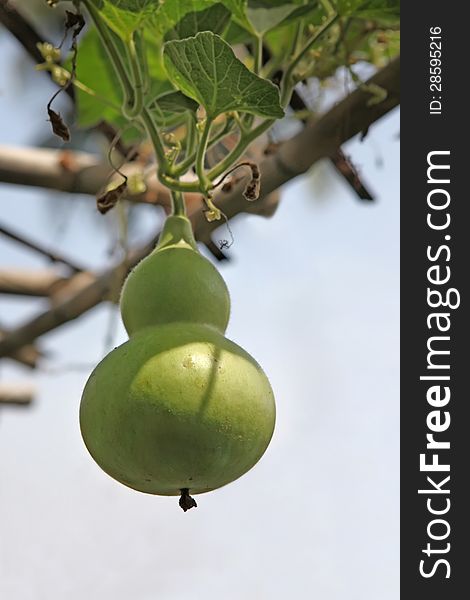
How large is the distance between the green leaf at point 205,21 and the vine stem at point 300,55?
3.8 inches

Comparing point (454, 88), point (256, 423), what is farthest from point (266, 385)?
point (454, 88)

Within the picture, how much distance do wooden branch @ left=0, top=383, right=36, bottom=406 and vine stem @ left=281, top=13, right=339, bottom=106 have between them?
1781 millimetres

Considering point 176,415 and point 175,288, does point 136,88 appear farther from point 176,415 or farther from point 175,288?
point 176,415

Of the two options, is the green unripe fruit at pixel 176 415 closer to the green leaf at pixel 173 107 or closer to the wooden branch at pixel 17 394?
the green leaf at pixel 173 107

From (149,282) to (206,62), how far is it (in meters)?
0.21

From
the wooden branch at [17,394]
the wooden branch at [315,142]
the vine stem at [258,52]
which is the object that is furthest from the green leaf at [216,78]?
the wooden branch at [17,394]

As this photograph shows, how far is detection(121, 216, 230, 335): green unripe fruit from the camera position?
894mm

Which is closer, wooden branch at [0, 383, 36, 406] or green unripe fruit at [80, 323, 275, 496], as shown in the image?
green unripe fruit at [80, 323, 275, 496]

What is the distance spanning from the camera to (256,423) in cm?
81

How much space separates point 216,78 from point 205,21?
0.17 meters

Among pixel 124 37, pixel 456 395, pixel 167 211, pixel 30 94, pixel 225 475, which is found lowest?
pixel 225 475

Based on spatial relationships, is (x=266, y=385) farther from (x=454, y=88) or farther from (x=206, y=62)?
(x=454, y=88)

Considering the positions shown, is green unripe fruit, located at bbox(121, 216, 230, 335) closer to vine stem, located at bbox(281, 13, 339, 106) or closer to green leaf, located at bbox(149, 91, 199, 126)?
green leaf, located at bbox(149, 91, 199, 126)

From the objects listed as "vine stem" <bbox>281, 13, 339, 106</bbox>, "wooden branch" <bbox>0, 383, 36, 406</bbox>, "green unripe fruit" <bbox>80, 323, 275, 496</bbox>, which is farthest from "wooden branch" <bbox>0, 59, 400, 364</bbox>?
"wooden branch" <bbox>0, 383, 36, 406</bbox>
